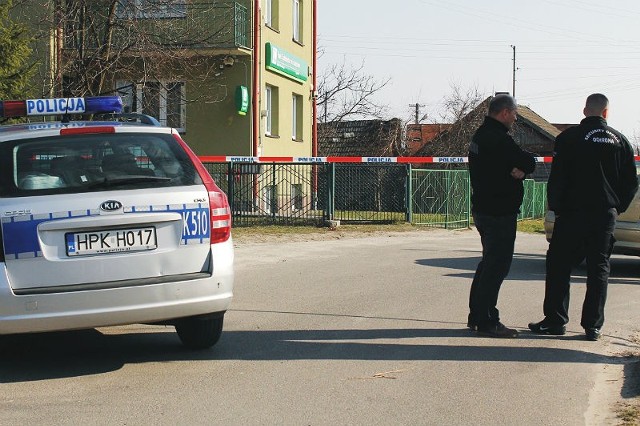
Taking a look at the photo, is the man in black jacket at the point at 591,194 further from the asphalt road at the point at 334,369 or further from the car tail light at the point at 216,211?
the car tail light at the point at 216,211

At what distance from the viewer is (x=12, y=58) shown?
15844 millimetres

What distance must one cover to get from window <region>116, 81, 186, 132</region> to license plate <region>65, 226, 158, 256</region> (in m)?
14.9

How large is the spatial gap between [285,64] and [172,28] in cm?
643

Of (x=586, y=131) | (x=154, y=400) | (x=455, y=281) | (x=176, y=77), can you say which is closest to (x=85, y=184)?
(x=154, y=400)

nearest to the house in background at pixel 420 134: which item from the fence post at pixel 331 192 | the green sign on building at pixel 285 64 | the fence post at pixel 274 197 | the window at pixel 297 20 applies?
the window at pixel 297 20

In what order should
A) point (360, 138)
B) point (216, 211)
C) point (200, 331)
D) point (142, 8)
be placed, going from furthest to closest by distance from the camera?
point (360, 138)
point (142, 8)
point (200, 331)
point (216, 211)

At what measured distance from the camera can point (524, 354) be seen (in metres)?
6.66

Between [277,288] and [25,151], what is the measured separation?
488 centimetres

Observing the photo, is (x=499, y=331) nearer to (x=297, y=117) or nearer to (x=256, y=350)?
(x=256, y=350)

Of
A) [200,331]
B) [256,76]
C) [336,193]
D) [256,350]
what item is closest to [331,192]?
[336,193]

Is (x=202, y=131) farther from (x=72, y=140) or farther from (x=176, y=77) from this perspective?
(x=72, y=140)

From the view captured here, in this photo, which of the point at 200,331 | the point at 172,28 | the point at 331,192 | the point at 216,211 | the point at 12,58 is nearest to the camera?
the point at 216,211

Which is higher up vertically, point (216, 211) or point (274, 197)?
point (216, 211)

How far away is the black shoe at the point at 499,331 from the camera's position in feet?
23.7
